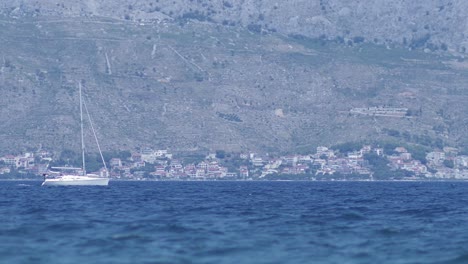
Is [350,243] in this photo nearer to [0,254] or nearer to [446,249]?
[446,249]

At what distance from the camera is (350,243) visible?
5853 centimetres

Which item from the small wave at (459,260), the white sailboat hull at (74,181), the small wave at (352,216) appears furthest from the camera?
the white sailboat hull at (74,181)

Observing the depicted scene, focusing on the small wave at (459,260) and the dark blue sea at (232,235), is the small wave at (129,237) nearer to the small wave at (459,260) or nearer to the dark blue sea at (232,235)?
the dark blue sea at (232,235)

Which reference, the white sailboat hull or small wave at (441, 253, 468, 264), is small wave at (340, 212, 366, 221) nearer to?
small wave at (441, 253, 468, 264)

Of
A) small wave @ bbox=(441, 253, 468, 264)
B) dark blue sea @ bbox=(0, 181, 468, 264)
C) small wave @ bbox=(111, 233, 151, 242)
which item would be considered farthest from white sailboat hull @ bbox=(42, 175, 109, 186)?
small wave @ bbox=(441, 253, 468, 264)

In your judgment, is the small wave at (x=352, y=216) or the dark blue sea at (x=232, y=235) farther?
the small wave at (x=352, y=216)

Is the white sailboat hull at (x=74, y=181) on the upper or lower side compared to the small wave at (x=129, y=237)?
upper

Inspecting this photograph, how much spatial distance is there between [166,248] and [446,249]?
1222 centimetres

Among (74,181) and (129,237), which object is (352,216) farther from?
(74,181)

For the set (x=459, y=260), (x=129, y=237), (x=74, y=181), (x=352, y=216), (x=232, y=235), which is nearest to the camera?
(x=459, y=260)

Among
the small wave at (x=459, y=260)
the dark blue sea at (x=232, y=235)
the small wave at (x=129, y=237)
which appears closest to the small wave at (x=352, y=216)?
the dark blue sea at (x=232, y=235)

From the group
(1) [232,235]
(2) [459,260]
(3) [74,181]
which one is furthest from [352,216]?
(3) [74,181]

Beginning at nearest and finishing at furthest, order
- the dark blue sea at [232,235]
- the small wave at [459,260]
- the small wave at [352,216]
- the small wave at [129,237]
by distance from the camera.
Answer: the small wave at [459,260]
the dark blue sea at [232,235]
the small wave at [129,237]
the small wave at [352,216]

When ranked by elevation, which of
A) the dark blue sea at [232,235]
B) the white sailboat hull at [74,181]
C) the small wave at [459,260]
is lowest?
the small wave at [459,260]
